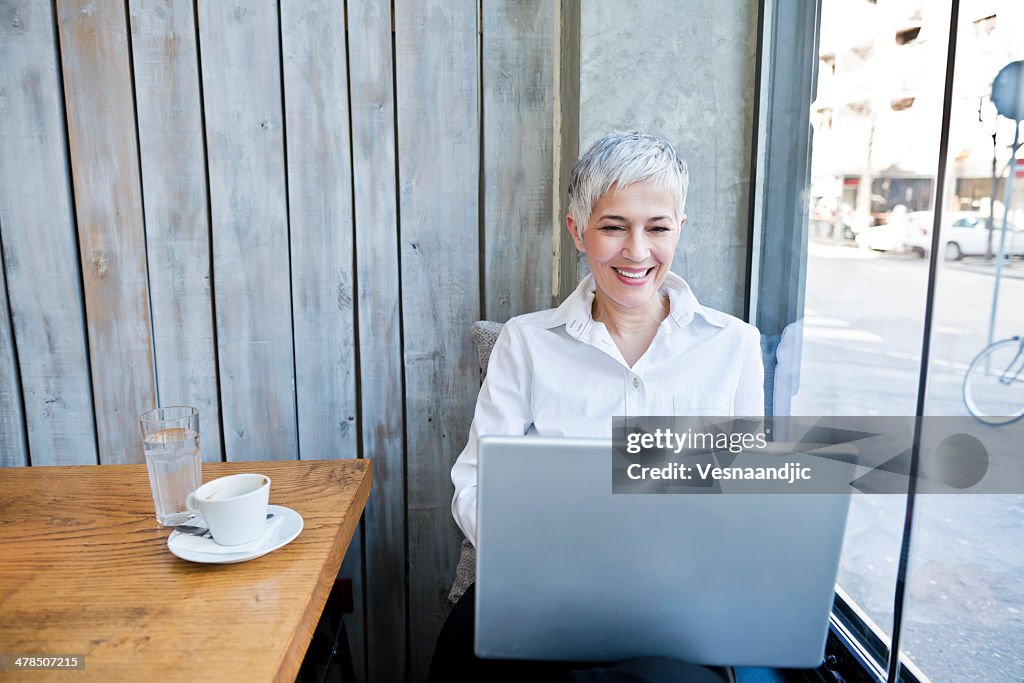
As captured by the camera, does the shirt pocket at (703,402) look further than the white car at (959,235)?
Yes

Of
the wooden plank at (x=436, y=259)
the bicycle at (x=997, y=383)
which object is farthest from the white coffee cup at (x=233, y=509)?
the bicycle at (x=997, y=383)

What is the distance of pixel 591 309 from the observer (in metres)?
1.42

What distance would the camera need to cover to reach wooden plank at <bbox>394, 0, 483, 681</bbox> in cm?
170

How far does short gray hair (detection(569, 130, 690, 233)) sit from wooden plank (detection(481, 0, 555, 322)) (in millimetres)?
477

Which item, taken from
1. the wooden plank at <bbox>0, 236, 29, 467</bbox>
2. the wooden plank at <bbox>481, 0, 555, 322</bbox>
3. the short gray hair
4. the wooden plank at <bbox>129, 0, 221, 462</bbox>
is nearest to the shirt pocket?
the short gray hair

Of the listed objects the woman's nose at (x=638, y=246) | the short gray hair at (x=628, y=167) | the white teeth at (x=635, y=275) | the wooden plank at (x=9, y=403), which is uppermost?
the short gray hair at (x=628, y=167)

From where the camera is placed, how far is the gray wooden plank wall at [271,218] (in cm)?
169

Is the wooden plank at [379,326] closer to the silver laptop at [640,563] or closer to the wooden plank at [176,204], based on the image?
the wooden plank at [176,204]

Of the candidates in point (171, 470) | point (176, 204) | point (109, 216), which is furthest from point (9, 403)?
point (171, 470)

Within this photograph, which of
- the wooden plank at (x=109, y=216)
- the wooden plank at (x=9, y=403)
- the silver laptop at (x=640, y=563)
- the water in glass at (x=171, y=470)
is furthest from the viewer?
the wooden plank at (x=9, y=403)

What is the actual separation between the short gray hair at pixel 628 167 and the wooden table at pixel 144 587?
700 millimetres

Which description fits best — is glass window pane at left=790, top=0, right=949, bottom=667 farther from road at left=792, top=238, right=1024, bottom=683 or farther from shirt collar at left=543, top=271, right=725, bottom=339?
shirt collar at left=543, top=271, right=725, bottom=339

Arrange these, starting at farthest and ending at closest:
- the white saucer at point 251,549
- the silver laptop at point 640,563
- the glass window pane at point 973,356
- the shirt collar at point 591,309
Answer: the shirt collar at point 591,309, the white saucer at point 251,549, the glass window pane at point 973,356, the silver laptop at point 640,563

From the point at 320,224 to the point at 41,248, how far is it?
0.71 m
